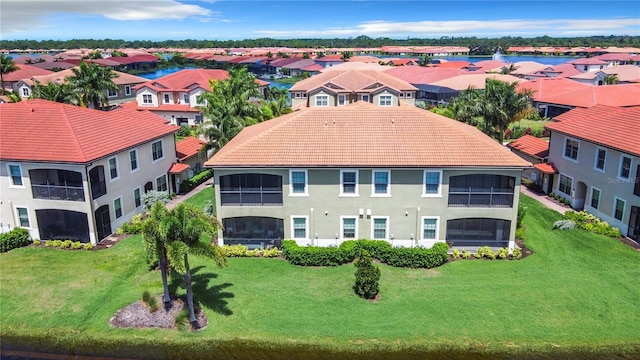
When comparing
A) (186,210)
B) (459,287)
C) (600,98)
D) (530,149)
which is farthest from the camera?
(600,98)

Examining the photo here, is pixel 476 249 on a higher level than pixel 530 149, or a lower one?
lower

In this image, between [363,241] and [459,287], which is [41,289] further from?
[459,287]

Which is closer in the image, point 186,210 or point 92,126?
point 186,210

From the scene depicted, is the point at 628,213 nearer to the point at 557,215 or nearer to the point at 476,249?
the point at 557,215

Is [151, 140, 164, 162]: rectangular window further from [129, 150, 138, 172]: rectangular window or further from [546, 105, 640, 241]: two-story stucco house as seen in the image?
[546, 105, 640, 241]: two-story stucco house

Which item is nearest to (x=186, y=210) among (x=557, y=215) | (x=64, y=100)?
(x=557, y=215)

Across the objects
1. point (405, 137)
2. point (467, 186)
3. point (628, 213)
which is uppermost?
point (405, 137)

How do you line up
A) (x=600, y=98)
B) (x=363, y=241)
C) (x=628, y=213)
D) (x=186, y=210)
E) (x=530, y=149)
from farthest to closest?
1. (x=600, y=98)
2. (x=530, y=149)
3. (x=628, y=213)
4. (x=363, y=241)
5. (x=186, y=210)

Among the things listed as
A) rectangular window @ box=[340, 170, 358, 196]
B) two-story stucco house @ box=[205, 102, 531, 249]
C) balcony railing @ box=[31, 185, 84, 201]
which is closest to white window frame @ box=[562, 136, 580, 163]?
two-story stucco house @ box=[205, 102, 531, 249]
